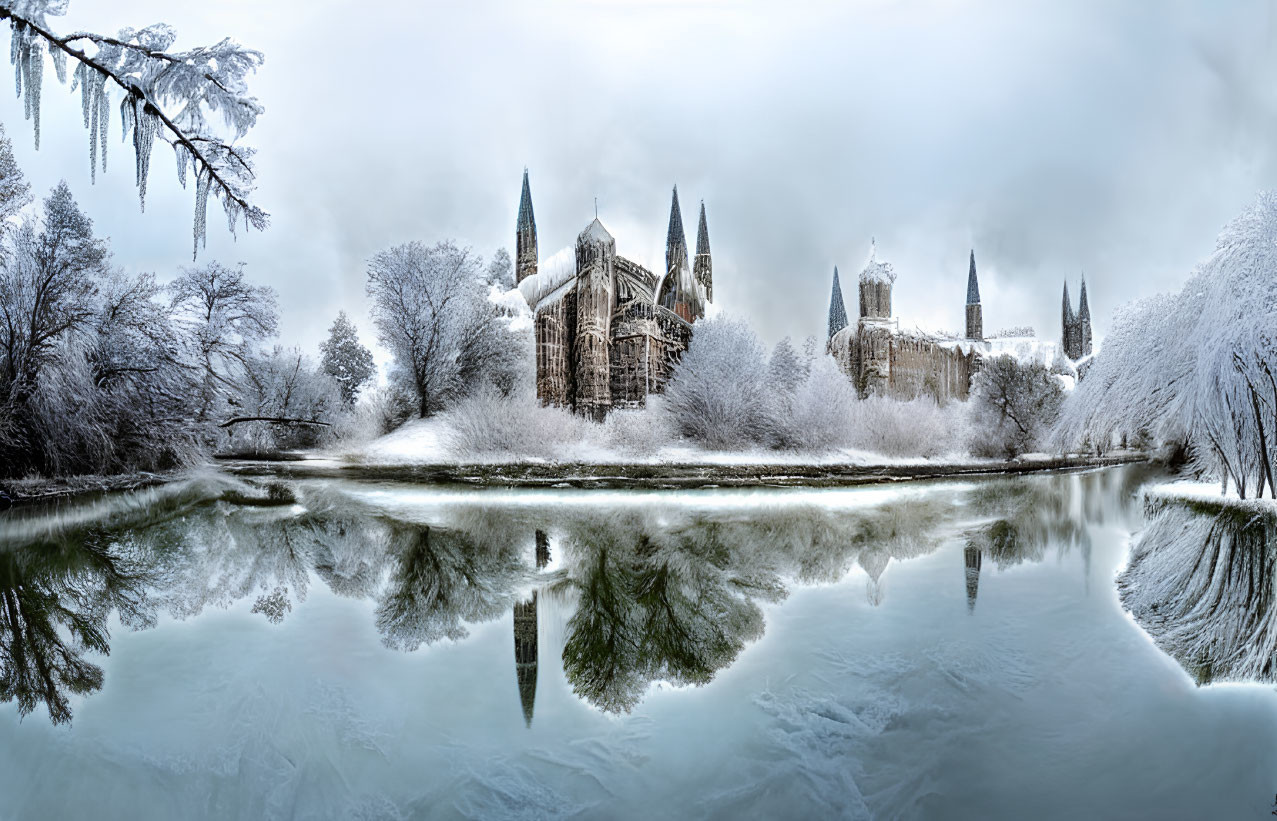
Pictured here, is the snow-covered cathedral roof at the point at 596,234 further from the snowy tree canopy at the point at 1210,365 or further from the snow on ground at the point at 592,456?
the snowy tree canopy at the point at 1210,365

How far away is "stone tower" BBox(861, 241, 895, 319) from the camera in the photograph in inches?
944

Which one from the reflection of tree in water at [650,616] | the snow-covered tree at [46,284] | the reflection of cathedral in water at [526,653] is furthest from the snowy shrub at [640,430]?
the snow-covered tree at [46,284]

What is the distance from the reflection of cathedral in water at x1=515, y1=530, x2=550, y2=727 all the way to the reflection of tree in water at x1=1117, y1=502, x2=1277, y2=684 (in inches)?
106

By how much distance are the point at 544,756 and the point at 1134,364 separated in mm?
7490

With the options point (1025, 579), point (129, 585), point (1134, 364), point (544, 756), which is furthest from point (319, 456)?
point (1134, 364)

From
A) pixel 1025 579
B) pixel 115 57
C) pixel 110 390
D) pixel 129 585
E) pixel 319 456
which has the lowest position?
A: pixel 1025 579

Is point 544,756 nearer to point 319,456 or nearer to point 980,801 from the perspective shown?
point 980,801

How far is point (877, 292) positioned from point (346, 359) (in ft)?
72.0

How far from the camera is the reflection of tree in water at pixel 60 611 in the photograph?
7.21 feet

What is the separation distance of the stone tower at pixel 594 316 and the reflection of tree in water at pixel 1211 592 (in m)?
8.16

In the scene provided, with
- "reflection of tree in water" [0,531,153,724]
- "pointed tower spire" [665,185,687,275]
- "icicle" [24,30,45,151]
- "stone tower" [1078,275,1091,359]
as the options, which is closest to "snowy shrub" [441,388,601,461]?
"reflection of tree in water" [0,531,153,724]

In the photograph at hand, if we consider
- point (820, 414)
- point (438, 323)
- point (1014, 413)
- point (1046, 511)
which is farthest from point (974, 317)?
point (438, 323)

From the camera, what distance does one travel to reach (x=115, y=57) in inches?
103

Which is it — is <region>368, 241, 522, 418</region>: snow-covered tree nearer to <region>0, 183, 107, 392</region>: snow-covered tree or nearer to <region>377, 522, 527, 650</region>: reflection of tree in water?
<region>0, 183, 107, 392</region>: snow-covered tree
